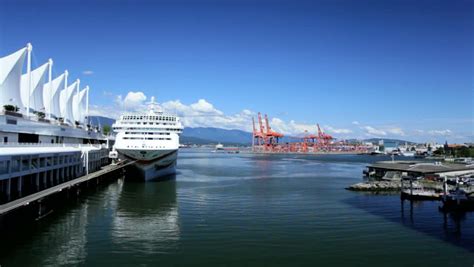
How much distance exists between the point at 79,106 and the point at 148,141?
3324 cm

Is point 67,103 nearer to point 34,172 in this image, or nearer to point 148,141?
point 148,141

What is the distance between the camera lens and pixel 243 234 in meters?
20.3

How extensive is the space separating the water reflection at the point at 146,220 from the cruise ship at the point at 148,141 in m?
4.36

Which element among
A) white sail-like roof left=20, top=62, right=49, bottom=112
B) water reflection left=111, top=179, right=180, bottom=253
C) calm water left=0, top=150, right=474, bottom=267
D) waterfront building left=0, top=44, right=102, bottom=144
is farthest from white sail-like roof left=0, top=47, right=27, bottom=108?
water reflection left=111, top=179, right=180, bottom=253

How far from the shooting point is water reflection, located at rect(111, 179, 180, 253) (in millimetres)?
18531

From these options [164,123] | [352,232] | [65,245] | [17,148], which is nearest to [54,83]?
[164,123]

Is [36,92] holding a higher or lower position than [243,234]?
higher

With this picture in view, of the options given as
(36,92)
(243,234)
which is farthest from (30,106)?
(243,234)

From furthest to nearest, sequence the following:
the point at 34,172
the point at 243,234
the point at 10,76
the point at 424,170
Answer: the point at 424,170, the point at 10,76, the point at 34,172, the point at 243,234

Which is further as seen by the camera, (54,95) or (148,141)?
(54,95)

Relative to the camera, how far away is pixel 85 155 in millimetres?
38219

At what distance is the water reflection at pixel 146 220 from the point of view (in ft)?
60.8

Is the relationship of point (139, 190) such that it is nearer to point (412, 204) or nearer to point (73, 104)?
point (412, 204)

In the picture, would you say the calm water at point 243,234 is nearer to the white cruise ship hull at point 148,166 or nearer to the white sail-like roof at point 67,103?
the white cruise ship hull at point 148,166
